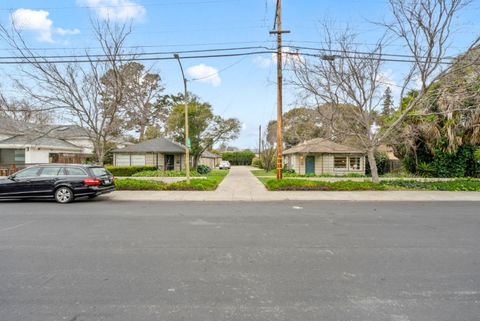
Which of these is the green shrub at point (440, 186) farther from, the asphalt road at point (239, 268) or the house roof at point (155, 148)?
Answer: the house roof at point (155, 148)

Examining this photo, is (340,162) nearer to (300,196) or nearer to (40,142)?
(300,196)

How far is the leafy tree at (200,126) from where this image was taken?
1062 inches

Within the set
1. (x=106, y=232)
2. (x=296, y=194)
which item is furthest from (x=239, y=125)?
(x=106, y=232)

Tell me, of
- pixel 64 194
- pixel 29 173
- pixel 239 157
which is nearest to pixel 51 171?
pixel 29 173

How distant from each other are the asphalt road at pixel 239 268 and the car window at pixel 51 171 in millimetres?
3257

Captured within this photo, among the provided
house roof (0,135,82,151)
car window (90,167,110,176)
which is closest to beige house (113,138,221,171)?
house roof (0,135,82,151)

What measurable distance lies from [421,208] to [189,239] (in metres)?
8.61

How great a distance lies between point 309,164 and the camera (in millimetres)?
26484

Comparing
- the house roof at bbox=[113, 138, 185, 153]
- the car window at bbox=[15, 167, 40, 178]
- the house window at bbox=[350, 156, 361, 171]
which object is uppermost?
the house roof at bbox=[113, 138, 185, 153]

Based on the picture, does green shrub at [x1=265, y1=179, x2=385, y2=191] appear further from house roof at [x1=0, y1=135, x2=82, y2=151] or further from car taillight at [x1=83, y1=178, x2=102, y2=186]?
house roof at [x1=0, y1=135, x2=82, y2=151]

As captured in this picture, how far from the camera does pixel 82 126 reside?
15234mm

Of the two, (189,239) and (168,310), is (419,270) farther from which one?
(189,239)

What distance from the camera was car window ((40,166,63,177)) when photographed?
10.5m

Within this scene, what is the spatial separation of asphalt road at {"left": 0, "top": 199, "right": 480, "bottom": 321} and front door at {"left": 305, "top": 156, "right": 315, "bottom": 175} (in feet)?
61.2
